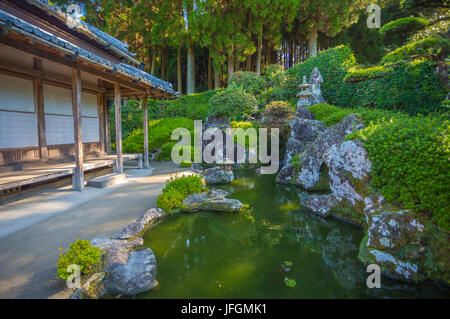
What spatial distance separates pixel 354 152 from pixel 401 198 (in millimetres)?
1169

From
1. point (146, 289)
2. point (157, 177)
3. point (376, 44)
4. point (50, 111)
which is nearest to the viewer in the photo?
point (146, 289)

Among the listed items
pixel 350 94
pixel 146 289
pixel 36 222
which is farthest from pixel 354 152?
pixel 350 94

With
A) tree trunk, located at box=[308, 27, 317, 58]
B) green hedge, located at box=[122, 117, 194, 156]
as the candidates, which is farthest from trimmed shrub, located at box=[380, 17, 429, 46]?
tree trunk, located at box=[308, 27, 317, 58]

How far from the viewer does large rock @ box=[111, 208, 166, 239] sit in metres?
3.96

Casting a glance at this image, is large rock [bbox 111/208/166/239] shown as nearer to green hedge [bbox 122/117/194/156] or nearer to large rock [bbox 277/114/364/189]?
large rock [bbox 277/114/364/189]

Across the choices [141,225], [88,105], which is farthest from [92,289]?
[88,105]

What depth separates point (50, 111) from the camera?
23.6ft

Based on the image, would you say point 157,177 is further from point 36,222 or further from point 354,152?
point 354,152

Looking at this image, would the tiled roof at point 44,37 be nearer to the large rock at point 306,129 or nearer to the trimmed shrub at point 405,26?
the trimmed shrub at point 405,26

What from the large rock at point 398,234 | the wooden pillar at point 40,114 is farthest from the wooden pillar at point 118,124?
the large rock at point 398,234

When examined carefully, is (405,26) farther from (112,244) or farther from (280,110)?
(112,244)

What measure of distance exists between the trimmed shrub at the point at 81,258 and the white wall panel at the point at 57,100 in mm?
5973

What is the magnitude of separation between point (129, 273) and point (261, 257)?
1994 mm

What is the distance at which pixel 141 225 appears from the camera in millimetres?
4367
